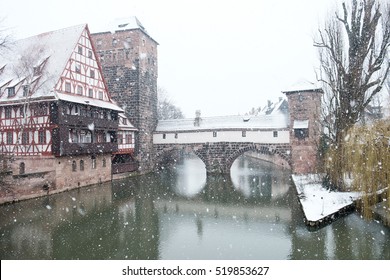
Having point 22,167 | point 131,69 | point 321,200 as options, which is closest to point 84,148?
point 22,167

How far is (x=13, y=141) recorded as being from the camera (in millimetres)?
15969

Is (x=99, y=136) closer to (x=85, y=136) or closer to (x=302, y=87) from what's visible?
(x=85, y=136)

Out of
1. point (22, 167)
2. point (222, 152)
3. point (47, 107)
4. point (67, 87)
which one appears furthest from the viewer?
point (222, 152)

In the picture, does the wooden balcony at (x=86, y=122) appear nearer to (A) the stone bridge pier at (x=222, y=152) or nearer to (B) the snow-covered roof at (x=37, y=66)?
(B) the snow-covered roof at (x=37, y=66)

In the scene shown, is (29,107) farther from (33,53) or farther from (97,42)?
(97,42)

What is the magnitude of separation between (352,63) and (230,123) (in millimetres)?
11347

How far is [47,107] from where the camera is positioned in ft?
51.1

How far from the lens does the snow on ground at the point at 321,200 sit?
10117 millimetres

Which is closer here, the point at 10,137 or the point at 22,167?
the point at 22,167

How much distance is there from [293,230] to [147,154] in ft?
53.6

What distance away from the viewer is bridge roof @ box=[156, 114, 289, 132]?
2184 cm

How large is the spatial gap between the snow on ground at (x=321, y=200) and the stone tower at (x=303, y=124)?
17.6 feet

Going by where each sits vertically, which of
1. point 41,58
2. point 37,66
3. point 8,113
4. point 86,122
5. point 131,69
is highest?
point 131,69

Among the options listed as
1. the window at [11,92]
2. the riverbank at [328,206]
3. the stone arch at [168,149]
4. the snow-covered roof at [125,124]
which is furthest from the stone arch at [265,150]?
the window at [11,92]
